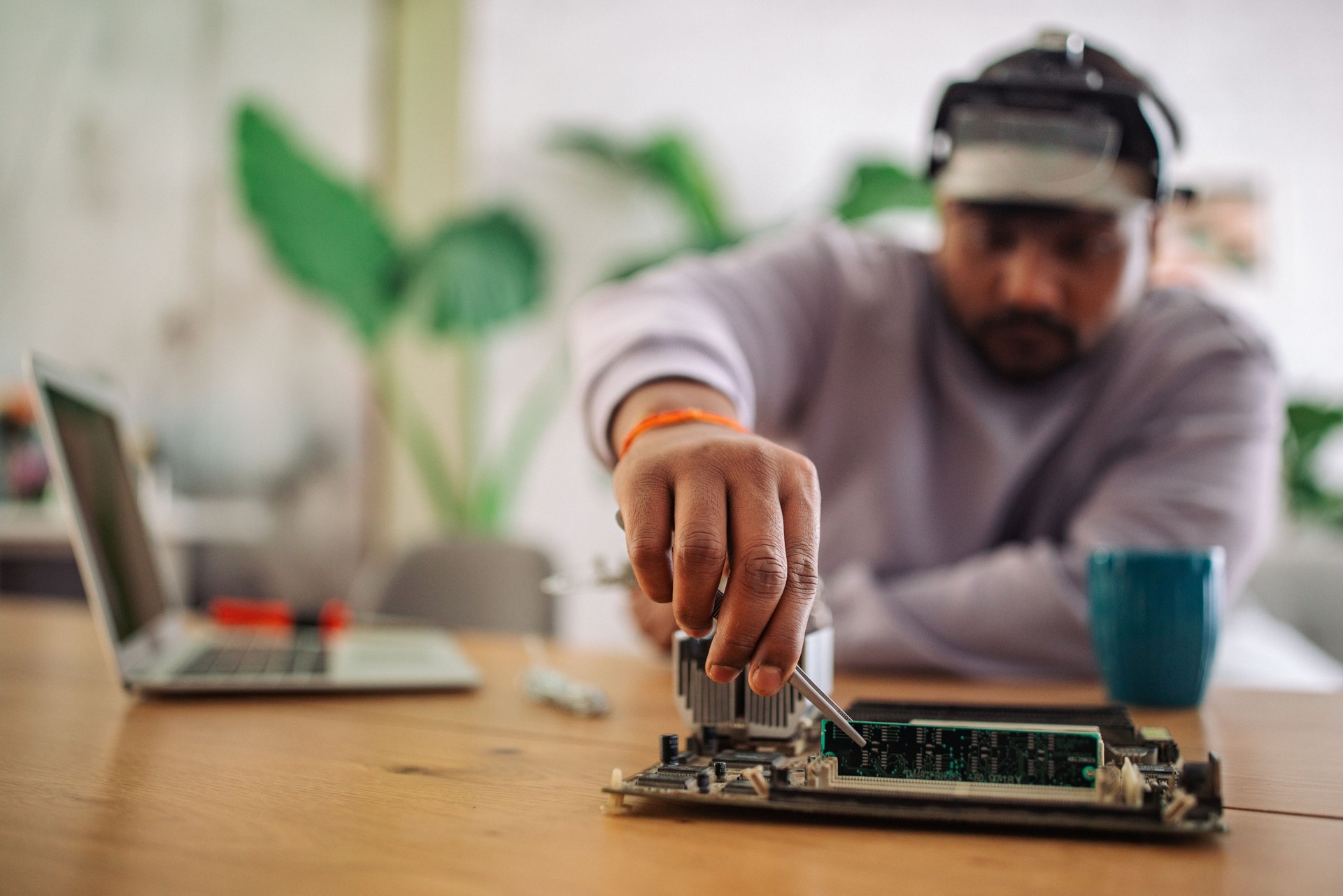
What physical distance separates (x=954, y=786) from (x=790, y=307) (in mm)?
977

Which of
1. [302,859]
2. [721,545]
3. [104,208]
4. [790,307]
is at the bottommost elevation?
[302,859]

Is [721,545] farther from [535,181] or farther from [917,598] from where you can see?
[535,181]

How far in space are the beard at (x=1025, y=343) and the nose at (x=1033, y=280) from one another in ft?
0.04

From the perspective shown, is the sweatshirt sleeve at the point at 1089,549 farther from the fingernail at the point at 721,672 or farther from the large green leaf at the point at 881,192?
the large green leaf at the point at 881,192

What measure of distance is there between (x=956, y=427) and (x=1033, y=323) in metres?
0.19

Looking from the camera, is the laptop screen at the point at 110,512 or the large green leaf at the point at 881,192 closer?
the laptop screen at the point at 110,512

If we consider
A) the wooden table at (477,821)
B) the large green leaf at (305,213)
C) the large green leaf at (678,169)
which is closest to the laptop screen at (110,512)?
the wooden table at (477,821)

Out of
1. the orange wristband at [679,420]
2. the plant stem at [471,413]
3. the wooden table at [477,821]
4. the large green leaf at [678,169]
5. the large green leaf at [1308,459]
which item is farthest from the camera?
the plant stem at [471,413]

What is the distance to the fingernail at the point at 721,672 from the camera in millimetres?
534

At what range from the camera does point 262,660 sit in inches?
40.8

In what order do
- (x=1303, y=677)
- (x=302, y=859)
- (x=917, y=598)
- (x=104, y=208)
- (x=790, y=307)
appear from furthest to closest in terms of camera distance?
1. (x=104, y=208)
2. (x=1303, y=677)
3. (x=790, y=307)
4. (x=917, y=598)
5. (x=302, y=859)

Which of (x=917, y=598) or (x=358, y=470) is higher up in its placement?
(x=358, y=470)

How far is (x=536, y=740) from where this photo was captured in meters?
0.72

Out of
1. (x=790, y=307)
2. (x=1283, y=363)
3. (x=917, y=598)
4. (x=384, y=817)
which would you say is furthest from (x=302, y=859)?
(x=1283, y=363)
